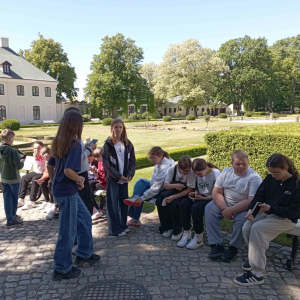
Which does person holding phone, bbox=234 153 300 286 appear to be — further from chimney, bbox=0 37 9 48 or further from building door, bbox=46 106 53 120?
chimney, bbox=0 37 9 48

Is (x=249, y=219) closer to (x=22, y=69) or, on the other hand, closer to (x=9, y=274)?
(x=9, y=274)

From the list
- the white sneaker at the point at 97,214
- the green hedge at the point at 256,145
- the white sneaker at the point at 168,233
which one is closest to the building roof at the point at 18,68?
the green hedge at the point at 256,145

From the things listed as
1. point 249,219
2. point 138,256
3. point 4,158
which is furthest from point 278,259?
point 4,158

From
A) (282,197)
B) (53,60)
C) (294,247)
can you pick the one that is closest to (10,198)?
(282,197)

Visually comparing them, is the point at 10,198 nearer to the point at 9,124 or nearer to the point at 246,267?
the point at 246,267

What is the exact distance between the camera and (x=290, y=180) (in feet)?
11.4

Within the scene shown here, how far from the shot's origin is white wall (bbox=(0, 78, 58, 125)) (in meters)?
39.5

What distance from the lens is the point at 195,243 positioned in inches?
171

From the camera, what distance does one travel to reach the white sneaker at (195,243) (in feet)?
14.2

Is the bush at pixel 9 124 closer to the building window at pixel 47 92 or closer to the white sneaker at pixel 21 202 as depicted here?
the building window at pixel 47 92

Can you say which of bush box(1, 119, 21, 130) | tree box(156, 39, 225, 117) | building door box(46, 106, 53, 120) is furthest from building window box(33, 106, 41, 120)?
tree box(156, 39, 225, 117)

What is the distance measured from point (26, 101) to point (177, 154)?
34923 mm

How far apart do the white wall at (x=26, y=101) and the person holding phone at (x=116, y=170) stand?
39.4 meters

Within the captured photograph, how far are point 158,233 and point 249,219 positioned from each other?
1.83 metres
